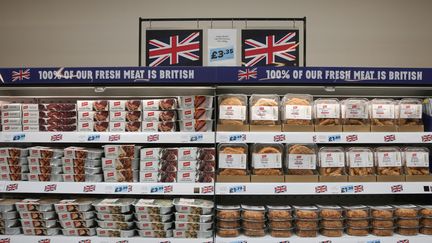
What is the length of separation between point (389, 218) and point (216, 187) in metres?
1.46

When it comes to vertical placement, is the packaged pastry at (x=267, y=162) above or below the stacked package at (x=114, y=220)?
above

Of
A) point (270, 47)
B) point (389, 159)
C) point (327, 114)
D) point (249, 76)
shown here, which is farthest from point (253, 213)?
point (270, 47)

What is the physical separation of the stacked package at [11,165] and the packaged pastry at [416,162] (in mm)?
3221

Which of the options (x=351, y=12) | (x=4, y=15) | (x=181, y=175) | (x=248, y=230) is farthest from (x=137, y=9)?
(x=248, y=230)

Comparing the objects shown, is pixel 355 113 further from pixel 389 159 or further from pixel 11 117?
pixel 11 117

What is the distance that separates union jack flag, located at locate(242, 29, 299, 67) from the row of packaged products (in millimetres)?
1579

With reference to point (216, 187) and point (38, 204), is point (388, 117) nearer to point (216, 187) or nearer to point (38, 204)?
point (216, 187)

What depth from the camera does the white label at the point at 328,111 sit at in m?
2.54

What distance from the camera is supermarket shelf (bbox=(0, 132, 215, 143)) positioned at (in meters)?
2.49

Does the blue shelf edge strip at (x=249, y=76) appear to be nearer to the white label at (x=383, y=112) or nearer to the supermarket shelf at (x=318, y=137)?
the white label at (x=383, y=112)

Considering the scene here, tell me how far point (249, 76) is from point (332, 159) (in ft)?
3.22

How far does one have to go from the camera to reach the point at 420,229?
258cm

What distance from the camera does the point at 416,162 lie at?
2.57 metres

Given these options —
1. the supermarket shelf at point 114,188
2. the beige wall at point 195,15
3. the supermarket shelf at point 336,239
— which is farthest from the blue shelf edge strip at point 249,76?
the beige wall at point 195,15
